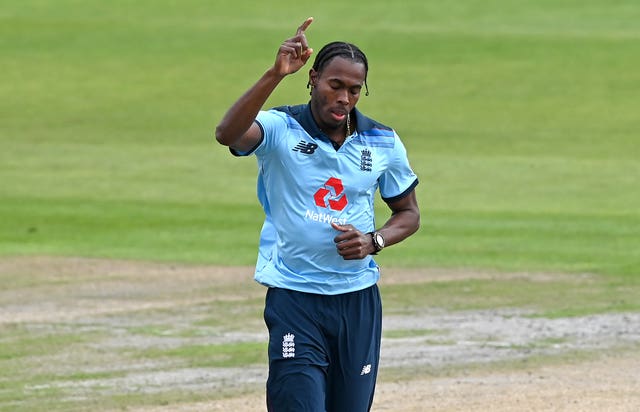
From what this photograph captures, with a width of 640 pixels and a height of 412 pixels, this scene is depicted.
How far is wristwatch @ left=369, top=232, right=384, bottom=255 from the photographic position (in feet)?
23.8

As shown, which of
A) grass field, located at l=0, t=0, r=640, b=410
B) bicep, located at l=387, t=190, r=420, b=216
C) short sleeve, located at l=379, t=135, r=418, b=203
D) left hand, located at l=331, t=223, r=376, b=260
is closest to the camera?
left hand, located at l=331, t=223, r=376, b=260

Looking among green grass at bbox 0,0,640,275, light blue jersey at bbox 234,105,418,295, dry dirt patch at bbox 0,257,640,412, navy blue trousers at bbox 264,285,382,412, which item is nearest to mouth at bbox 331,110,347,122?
light blue jersey at bbox 234,105,418,295

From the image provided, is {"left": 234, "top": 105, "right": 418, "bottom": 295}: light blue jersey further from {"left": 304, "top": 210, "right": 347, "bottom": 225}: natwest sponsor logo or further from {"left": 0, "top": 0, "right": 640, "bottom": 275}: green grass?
{"left": 0, "top": 0, "right": 640, "bottom": 275}: green grass

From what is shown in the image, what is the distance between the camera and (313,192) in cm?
724

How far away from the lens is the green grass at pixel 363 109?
69.2 feet

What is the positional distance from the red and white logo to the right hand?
592mm

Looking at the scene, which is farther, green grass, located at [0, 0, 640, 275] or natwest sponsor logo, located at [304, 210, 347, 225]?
green grass, located at [0, 0, 640, 275]

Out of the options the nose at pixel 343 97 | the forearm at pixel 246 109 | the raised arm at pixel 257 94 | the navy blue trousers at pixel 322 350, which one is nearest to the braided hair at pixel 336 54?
the nose at pixel 343 97

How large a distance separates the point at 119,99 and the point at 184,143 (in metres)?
7.81

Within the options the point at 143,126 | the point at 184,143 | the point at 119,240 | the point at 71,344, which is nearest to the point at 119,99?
the point at 143,126

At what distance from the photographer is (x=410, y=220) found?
7.67 meters

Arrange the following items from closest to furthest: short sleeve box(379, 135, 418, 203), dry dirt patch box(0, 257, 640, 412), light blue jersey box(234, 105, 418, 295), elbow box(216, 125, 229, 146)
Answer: elbow box(216, 125, 229, 146), light blue jersey box(234, 105, 418, 295), short sleeve box(379, 135, 418, 203), dry dirt patch box(0, 257, 640, 412)

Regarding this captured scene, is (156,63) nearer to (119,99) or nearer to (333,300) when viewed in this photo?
(119,99)

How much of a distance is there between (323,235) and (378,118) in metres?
31.8
